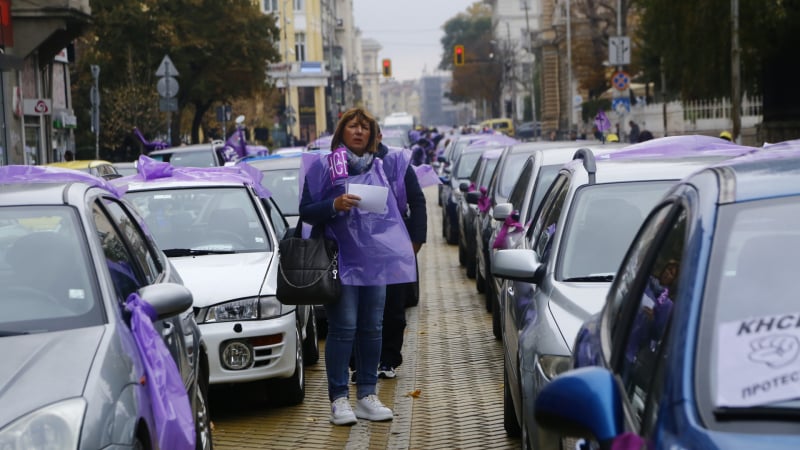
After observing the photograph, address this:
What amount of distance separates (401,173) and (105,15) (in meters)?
41.9

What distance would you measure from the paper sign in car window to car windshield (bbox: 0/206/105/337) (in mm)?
2614

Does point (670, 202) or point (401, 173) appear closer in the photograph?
point (670, 202)

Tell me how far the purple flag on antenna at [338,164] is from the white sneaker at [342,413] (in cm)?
130

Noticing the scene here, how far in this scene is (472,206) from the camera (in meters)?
18.2

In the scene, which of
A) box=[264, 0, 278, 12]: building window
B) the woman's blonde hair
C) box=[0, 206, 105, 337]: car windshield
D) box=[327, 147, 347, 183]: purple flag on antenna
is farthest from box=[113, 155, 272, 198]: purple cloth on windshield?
box=[264, 0, 278, 12]: building window

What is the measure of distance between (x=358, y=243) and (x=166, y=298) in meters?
3.16

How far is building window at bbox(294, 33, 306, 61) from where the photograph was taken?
119m

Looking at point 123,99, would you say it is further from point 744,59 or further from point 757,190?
point 757,190

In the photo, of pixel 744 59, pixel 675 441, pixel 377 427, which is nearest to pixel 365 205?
pixel 377 427

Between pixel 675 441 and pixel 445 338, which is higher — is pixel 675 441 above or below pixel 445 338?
above

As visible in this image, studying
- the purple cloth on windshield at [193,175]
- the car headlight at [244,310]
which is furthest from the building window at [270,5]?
the car headlight at [244,310]

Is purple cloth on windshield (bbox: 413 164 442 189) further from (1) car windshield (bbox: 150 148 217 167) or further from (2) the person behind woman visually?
(1) car windshield (bbox: 150 148 217 167)

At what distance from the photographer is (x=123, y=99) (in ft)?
159

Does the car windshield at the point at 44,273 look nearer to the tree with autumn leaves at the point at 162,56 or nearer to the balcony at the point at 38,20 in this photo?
the balcony at the point at 38,20
